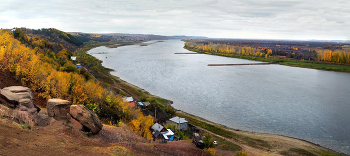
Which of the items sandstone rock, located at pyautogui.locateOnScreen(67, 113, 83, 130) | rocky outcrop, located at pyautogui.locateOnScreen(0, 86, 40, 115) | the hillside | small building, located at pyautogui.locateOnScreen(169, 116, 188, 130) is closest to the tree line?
the hillside

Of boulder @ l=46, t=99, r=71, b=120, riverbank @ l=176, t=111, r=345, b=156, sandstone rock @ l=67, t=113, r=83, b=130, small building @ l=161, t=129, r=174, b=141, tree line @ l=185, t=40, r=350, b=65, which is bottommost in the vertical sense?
riverbank @ l=176, t=111, r=345, b=156

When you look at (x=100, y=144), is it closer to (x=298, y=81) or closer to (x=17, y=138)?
(x=17, y=138)

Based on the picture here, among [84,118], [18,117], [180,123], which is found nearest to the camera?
[18,117]

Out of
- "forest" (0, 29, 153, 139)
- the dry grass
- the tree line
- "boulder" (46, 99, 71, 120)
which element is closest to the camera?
the dry grass

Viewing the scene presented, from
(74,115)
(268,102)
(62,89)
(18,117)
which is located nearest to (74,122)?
(74,115)

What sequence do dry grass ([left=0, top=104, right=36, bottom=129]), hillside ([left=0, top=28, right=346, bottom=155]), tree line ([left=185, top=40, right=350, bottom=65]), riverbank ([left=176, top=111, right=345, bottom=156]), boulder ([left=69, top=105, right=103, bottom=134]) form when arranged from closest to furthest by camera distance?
hillside ([left=0, top=28, right=346, bottom=155]) < dry grass ([left=0, top=104, right=36, bottom=129]) < boulder ([left=69, top=105, right=103, bottom=134]) < riverbank ([left=176, top=111, right=345, bottom=156]) < tree line ([left=185, top=40, right=350, bottom=65])

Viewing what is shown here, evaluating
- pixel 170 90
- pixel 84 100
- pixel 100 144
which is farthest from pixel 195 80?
pixel 100 144

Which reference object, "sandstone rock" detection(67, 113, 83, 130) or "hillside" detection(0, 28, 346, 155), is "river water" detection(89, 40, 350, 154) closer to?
"hillside" detection(0, 28, 346, 155)

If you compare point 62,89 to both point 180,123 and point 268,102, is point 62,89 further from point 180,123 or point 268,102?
point 268,102

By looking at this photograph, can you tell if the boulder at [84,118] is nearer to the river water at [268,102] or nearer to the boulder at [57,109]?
the boulder at [57,109]
